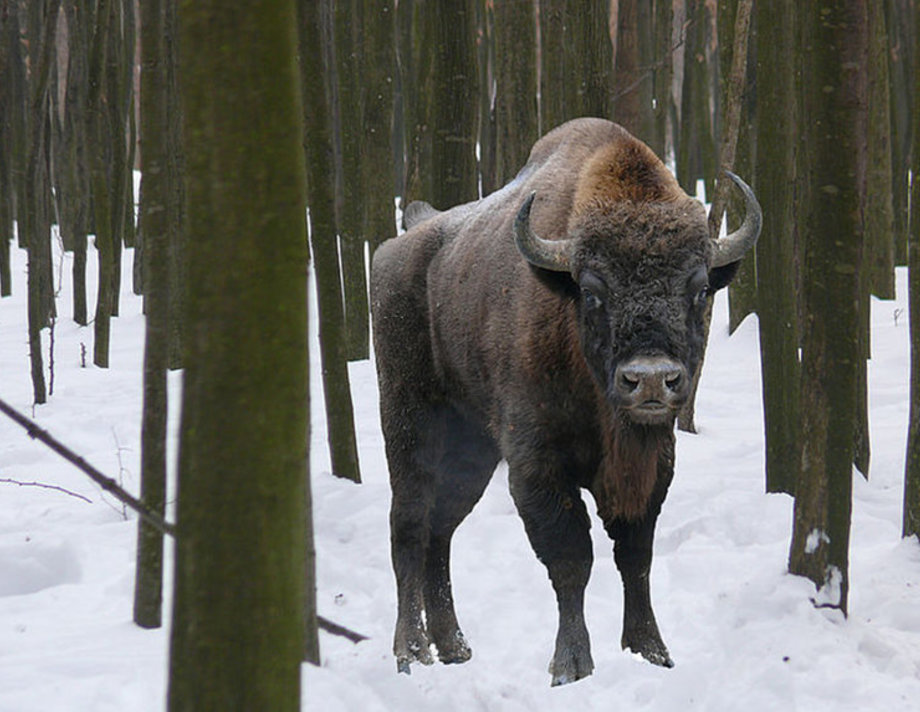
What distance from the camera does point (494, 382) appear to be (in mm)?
5113

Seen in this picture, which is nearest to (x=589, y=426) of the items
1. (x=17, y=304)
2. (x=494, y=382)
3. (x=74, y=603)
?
(x=494, y=382)

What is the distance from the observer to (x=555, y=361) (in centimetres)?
483

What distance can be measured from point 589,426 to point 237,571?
10.1 feet

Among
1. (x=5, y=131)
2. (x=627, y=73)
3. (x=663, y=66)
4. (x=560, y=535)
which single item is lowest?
(x=5, y=131)

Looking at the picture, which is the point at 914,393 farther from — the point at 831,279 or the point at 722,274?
the point at 722,274

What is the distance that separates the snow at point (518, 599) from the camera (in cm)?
389

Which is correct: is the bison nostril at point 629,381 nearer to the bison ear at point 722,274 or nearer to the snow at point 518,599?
the bison ear at point 722,274

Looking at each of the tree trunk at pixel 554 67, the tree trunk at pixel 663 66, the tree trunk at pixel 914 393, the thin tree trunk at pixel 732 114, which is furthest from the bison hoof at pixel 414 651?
the tree trunk at pixel 663 66

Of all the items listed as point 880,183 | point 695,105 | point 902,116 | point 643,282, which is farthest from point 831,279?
point 695,105

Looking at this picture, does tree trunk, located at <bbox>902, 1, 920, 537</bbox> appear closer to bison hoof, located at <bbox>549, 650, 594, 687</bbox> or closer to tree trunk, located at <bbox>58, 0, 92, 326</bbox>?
bison hoof, located at <bbox>549, 650, 594, 687</bbox>

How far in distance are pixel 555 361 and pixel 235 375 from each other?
310 centimetres

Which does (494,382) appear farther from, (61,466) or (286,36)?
(61,466)

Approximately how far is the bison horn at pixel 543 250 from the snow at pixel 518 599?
1480 mm

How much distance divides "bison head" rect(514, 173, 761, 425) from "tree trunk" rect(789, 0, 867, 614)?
289 mm
